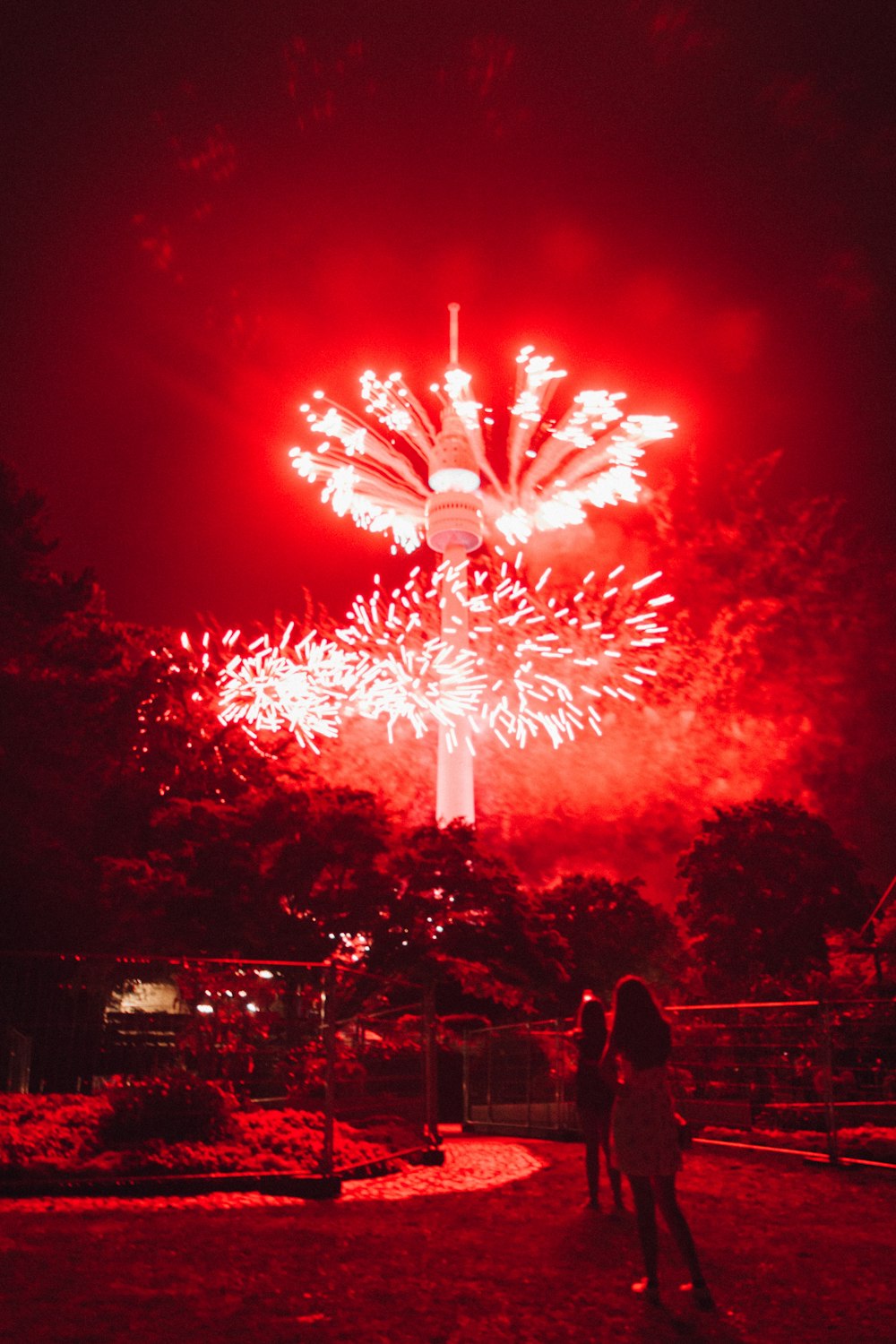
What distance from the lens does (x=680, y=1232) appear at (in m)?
5.75

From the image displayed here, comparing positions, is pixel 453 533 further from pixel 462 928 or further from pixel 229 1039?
pixel 229 1039

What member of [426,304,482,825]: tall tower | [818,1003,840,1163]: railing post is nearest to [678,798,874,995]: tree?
[426,304,482,825]: tall tower

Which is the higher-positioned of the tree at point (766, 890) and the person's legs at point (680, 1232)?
the tree at point (766, 890)

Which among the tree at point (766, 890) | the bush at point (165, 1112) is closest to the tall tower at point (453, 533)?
the tree at point (766, 890)

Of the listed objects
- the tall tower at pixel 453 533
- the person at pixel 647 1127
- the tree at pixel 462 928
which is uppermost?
the tall tower at pixel 453 533

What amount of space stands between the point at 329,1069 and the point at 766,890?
129 ft

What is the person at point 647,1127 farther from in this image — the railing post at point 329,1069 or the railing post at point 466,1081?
the railing post at point 466,1081

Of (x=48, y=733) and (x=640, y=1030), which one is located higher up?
(x=48, y=733)

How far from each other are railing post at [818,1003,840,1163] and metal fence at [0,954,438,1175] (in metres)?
4.39

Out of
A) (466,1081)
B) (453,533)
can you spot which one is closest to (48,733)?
(466,1081)

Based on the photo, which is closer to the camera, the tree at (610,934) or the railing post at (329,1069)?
the railing post at (329,1069)

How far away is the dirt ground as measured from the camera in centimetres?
547

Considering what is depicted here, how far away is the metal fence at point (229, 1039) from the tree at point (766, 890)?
35257 mm

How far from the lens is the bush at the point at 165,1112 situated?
35.3 ft
